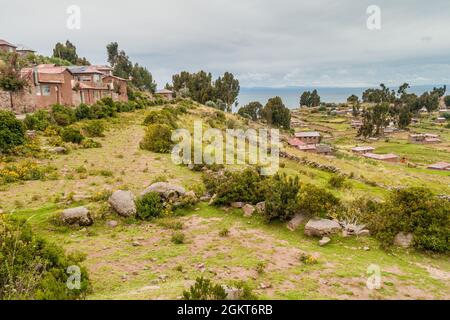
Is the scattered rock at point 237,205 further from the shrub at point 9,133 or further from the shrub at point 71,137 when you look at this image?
the shrub at point 71,137

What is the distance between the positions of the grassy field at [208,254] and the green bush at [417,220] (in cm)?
53

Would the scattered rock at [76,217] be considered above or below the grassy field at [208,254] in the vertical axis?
above

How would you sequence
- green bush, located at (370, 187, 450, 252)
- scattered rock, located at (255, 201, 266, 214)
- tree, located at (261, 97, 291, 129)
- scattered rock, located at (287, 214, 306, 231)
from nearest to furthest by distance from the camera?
green bush, located at (370, 187, 450, 252) → scattered rock, located at (287, 214, 306, 231) → scattered rock, located at (255, 201, 266, 214) → tree, located at (261, 97, 291, 129)

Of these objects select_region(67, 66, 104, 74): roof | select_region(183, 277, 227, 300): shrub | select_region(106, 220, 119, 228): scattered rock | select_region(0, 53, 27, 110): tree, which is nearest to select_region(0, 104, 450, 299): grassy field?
select_region(106, 220, 119, 228): scattered rock

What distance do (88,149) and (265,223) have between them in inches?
782

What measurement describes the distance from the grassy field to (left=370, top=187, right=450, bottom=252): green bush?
53 cm

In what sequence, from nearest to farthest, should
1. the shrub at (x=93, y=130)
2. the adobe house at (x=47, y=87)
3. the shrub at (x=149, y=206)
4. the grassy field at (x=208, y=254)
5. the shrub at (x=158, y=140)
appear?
the grassy field at (x=208, y=254) < the shrub at (x=149, y=206) < the shrub at (x=158, y=140) < the shrub at (x=93, y=130) < the adobe house at (x=47, y=87)

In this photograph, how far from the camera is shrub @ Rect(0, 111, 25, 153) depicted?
24.9 metres

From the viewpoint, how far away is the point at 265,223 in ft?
53.2

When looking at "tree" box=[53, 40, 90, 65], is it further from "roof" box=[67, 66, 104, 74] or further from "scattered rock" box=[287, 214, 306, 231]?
"scattered rock" box=[287, 214, 306, 231]

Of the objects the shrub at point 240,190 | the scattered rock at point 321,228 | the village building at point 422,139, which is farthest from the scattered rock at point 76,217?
the village building at point 422,139

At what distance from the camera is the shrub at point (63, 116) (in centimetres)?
3703

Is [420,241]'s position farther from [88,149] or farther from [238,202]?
[88,149]
